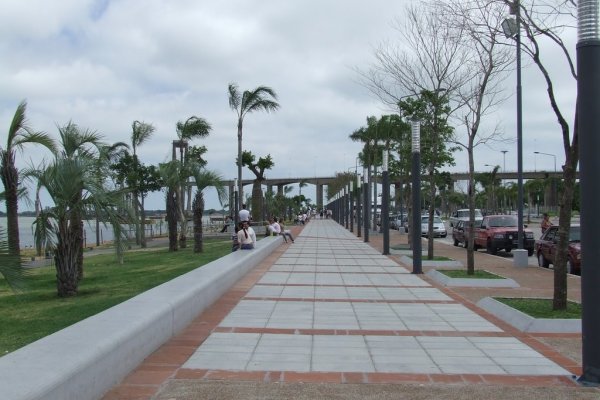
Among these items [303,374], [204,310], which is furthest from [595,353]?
[204,310]

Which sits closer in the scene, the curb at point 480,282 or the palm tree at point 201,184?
the curb at point 480,282

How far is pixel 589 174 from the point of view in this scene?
5332 mm

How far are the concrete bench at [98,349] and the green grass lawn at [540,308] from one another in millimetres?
4536

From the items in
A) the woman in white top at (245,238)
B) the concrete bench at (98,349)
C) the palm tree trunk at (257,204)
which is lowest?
the concrete bench at (98,349)

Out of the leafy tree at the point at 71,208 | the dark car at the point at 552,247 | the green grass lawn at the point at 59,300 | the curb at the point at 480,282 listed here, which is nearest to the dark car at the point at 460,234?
the dark car at the point at 552,247

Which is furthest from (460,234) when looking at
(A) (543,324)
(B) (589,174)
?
(B) (589,174)

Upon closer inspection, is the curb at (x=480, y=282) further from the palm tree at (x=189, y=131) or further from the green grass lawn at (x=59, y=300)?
the palm tree at (x=189, y=131)

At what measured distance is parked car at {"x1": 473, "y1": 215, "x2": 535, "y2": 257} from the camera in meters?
23.4

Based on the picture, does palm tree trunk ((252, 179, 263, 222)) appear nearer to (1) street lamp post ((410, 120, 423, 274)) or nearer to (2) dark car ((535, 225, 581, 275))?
(2) dark car ((535, 225, 581, 275))

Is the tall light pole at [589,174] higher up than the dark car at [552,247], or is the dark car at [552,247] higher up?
the tall light pole at [589,174]

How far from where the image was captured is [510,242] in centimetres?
2362

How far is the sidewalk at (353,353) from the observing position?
16.9 feet

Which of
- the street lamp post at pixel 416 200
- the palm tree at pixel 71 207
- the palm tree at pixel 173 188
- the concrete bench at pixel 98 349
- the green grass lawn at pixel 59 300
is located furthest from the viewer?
the palm tree at pixel 173 188

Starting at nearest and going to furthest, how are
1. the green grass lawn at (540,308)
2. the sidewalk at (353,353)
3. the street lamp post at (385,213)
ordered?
1. the sidewalk at (353,353)
2. the green grass lawn at (540,308)
3. the street lamp post at (385,213)
